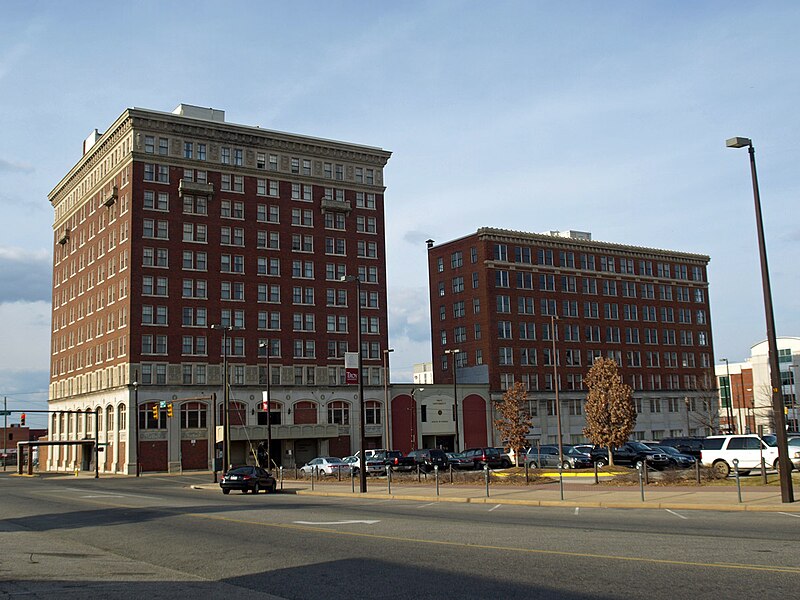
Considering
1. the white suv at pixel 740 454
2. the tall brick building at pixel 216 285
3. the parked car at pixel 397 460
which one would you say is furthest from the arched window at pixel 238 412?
the white suv at pixel 740 454

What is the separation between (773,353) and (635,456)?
2626cm

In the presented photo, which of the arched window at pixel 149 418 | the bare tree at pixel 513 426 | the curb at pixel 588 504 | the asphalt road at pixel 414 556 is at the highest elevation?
the arched window at pixel 149 418

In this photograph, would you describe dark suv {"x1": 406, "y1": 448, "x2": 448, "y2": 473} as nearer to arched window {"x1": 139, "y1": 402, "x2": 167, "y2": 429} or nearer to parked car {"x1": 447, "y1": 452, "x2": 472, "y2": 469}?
parked car {"x1": 447, "y1": 452, "x2": 472, "y2": 469}

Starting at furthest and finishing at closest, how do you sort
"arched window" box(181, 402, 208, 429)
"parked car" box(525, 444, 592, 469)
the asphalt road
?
"arched window" box(181, 402, 208, 429), "parked car" box(525, 444, 592, 469), the asphalt road

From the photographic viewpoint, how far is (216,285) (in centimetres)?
8538

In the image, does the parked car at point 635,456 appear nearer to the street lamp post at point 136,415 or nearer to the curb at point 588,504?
the curb at point 588,504

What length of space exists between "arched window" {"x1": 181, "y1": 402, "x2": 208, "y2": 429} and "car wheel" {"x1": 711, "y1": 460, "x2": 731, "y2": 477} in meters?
55.5

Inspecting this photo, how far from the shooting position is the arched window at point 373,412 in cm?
9012

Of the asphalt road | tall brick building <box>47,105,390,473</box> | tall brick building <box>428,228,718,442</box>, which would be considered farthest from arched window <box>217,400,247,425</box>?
the asphalt road

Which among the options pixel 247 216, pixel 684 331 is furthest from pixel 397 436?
pixel 684 331

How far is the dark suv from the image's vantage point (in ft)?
183

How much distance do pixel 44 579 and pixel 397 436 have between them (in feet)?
257

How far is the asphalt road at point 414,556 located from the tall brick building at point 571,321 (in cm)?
7188

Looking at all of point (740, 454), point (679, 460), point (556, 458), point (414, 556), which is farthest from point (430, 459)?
point (414, 556)
